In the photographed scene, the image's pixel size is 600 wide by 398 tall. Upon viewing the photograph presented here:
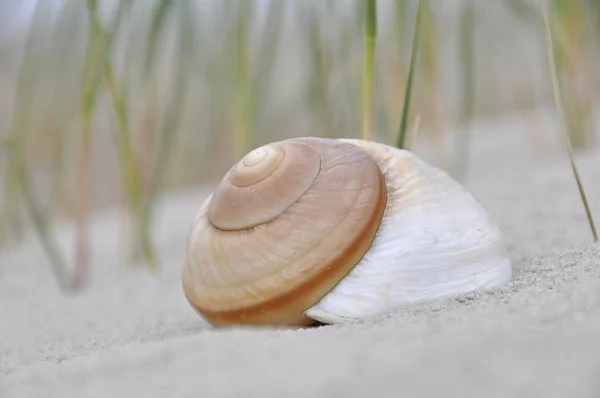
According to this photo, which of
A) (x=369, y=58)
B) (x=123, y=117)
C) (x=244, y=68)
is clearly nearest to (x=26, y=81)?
(x=123, y=117)

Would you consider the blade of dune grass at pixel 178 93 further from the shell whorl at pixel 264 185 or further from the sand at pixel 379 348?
the shell whorl at pixel 264 185

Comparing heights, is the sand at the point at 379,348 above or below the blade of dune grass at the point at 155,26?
below

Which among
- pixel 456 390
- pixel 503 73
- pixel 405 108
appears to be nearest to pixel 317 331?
pixel 456 390

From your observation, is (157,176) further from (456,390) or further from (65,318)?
(456,390)

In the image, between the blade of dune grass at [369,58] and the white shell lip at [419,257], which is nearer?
the white shell lip at [419,257]

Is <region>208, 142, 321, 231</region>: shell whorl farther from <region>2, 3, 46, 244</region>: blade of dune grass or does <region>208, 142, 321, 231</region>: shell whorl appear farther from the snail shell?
<region>2, 3, 46, 244</region>: blade of dune grass

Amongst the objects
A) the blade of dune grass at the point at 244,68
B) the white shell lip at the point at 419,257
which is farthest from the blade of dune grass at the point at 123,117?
the white shell lip at the point at 419,257
